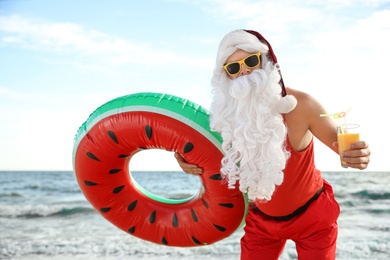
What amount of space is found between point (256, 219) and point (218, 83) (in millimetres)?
799

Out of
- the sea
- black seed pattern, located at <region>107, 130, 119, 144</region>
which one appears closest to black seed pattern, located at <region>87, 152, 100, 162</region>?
black seed pattern, located at <region>107, 130, 119, 144</region>

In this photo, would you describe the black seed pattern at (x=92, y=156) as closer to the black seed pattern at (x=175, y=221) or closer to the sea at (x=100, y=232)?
the black seed pattern at (x=175, y=221)

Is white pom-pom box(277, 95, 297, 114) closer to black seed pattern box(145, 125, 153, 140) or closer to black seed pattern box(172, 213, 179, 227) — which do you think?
black seed pattern box(145, 125, 153, 140)

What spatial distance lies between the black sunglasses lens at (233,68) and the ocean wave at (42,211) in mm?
8774

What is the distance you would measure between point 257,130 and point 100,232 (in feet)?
21.3

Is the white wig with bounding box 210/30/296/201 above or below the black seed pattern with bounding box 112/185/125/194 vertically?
above

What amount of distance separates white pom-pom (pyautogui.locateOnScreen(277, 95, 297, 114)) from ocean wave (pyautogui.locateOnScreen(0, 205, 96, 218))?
351 inches

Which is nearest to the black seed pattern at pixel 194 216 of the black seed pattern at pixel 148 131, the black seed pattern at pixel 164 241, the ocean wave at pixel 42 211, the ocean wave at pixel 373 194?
the black seed pattern at pixel 164 241

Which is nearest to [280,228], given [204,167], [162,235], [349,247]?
[204,167]

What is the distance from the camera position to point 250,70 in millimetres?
2873

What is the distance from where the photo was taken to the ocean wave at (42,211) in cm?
1134

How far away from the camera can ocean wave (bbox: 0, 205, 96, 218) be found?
37.2 feet

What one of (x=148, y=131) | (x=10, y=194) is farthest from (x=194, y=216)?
(x=10, y=194)

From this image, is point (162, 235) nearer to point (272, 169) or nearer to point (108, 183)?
point (108, 183)
